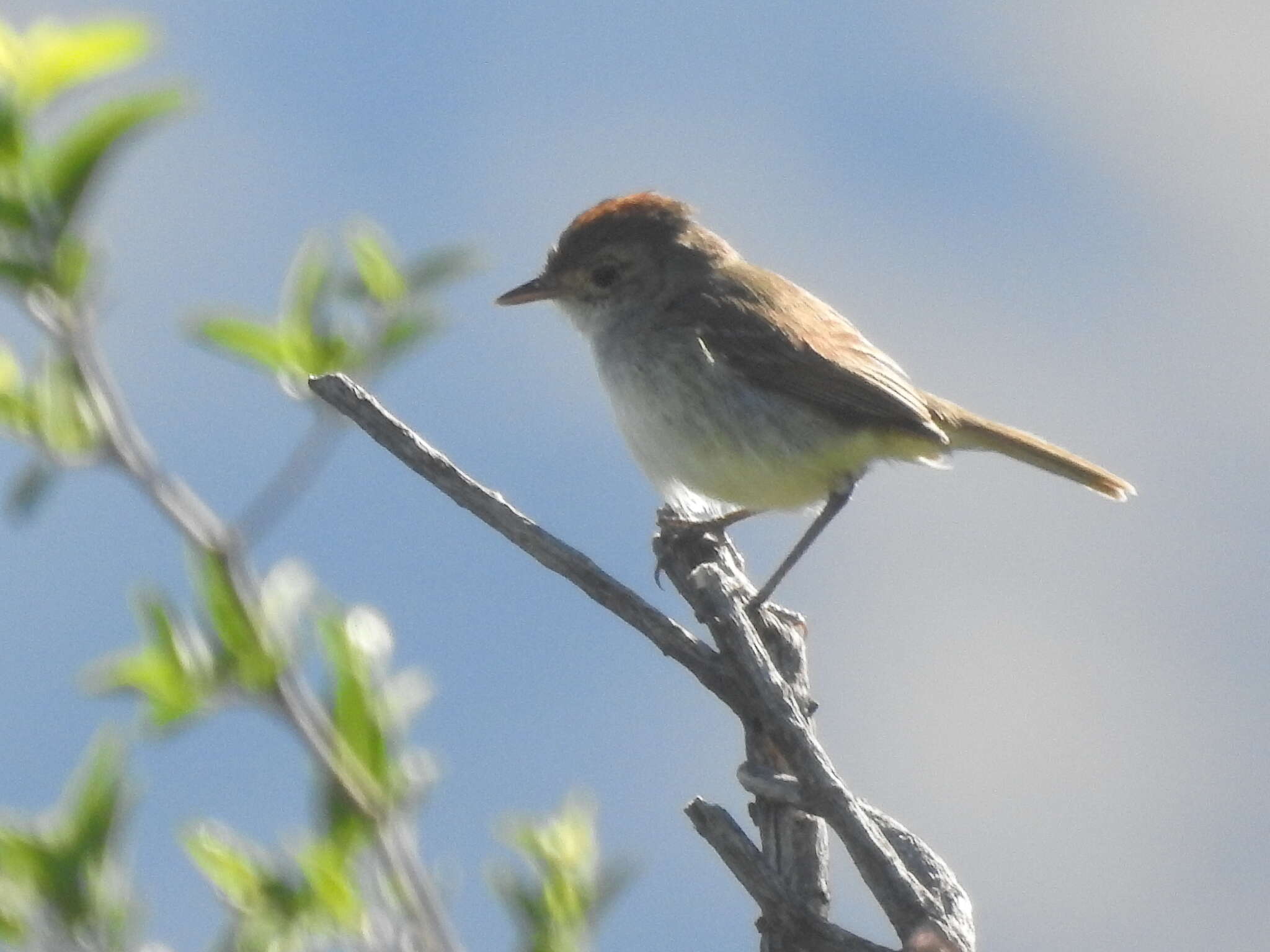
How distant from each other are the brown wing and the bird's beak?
0.57 meters

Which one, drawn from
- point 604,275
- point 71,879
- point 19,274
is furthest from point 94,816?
point 604,275

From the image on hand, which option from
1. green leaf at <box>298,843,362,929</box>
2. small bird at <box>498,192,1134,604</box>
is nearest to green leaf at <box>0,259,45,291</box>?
green leaf at <box>298,843,362,929</box>

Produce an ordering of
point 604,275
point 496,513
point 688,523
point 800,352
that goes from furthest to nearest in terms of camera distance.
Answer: point 604,275 < point 800,352 < point 688,523 < point 496,513

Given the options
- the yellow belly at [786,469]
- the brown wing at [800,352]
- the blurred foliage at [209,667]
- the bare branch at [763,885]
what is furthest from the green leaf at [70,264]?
the brown wing at [800,352]

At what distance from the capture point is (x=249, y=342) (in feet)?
8.23

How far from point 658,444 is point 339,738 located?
9.04ft

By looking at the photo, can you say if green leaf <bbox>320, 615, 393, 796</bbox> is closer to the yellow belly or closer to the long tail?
the yellow belly

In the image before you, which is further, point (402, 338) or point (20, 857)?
point (402, 338)

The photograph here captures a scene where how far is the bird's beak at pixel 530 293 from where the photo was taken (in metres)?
5.49

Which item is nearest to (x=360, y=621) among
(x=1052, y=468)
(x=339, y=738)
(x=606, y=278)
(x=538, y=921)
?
(x=339, y=738)

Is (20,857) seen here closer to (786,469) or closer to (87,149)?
(87,149)

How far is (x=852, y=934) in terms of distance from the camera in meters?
2.09

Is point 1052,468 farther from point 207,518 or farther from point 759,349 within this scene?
point 207,518

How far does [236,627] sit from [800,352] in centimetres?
295
